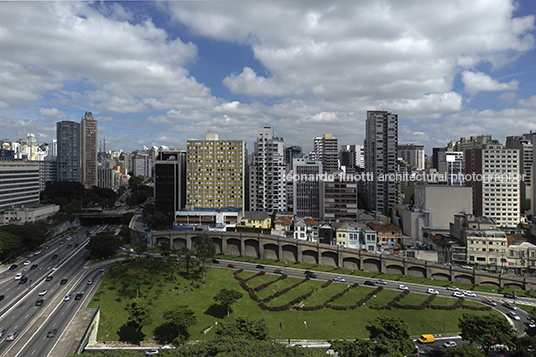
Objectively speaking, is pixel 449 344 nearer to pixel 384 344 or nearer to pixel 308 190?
pixel 384 344

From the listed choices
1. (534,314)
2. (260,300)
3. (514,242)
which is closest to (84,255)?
(260,300)

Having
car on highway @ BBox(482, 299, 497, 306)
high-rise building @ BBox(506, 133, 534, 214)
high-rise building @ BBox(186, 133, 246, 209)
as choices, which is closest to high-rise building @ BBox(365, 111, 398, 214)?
high-rise building @ BBox(506, 133, 534, 214)

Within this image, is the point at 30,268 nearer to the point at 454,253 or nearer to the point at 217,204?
the point at 217,204

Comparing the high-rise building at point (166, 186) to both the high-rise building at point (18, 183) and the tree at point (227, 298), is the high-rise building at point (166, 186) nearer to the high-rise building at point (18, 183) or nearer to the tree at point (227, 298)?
the high-rise building at point (18, 183)

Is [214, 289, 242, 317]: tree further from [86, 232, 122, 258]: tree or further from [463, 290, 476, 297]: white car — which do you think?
[463, 290, 476, 297]: white car

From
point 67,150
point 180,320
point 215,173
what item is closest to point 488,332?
point 180,320
